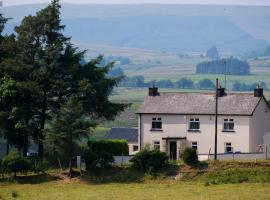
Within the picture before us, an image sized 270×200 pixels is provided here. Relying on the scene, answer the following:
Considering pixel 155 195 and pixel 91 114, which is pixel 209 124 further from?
pixel 155 195

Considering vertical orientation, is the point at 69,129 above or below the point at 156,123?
below

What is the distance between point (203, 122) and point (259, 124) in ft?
15.3

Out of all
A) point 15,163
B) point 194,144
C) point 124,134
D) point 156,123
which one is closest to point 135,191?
point 15,163

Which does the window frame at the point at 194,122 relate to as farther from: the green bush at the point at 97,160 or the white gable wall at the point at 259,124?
the green bush at the point at 97,160

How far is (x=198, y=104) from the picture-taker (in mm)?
74312

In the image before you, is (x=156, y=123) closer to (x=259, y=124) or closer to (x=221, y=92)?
(x=221, y=92)

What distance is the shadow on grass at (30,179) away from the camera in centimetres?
6022

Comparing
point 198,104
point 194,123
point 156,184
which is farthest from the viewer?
point 198,104

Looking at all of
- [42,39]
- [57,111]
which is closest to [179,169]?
[57,111]

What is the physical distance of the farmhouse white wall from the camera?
7244 centimetres

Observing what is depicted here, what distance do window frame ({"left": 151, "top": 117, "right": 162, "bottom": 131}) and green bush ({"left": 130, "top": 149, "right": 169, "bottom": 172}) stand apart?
14148 millimetres

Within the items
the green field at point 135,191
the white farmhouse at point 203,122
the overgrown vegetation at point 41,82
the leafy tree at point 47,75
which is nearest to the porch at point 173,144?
the white farmhouse at point 203,122

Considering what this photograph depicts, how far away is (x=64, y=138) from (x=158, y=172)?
6826mm

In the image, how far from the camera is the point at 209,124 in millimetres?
73375
